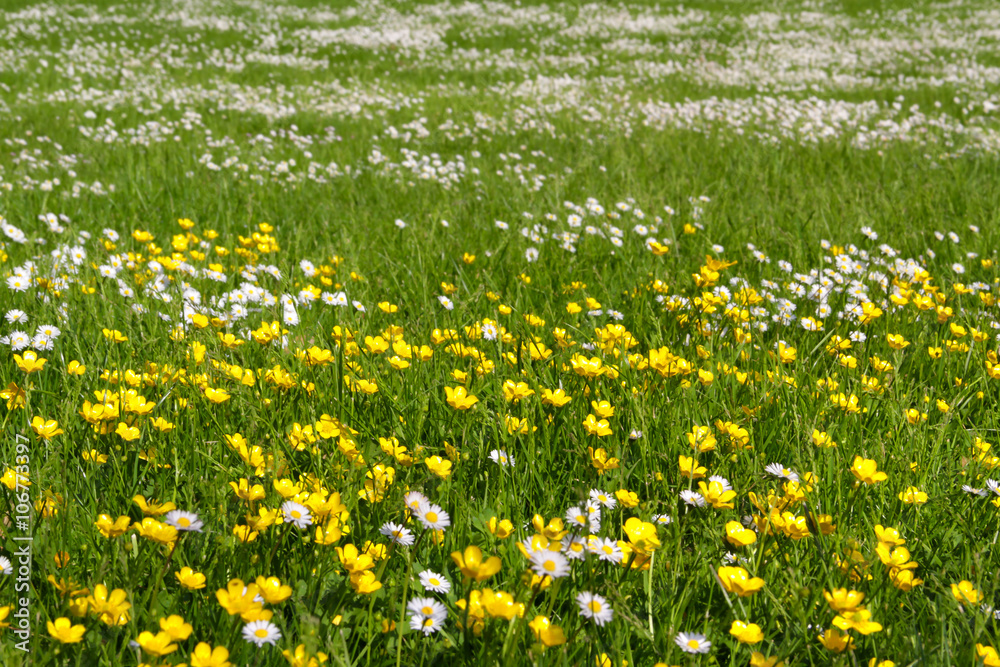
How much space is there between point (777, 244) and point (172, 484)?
12.2ft

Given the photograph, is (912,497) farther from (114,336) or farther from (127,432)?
→ (114,336)

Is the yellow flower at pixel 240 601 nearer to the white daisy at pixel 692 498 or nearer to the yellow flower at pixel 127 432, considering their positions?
the yellow flower at pixel 127 432

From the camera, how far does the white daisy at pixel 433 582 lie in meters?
1.50

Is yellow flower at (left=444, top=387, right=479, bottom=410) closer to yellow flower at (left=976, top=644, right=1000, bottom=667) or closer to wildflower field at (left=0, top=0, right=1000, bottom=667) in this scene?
wildflower field at (left=0, top=0, right=1000, bottom=667)

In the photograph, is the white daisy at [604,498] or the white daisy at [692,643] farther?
the white daisy at [604,498]

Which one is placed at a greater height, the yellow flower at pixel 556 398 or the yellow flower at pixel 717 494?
the yellow flower at pixel 556 398

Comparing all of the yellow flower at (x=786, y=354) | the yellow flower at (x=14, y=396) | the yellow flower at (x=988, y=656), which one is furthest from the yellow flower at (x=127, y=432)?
the yellow flower at (x=786, y=354)

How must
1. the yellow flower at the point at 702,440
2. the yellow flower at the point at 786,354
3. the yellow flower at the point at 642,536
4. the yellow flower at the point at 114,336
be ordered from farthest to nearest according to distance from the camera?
the yellow flower at the point at 786,354, the yellow flower at the point at 114,336, the yellow flower at the point at 702,440, the yellow flower at the point at 642,536

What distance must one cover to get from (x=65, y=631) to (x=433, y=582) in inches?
27.2

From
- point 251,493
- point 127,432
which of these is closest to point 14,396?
point 127,432

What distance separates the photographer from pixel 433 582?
5.02ft

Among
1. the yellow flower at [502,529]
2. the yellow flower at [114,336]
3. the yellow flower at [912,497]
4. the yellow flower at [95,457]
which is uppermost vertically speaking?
the yellow flower at [114,336]

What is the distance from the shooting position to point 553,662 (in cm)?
136

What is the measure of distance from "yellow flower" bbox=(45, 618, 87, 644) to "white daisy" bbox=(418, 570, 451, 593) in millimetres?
633
